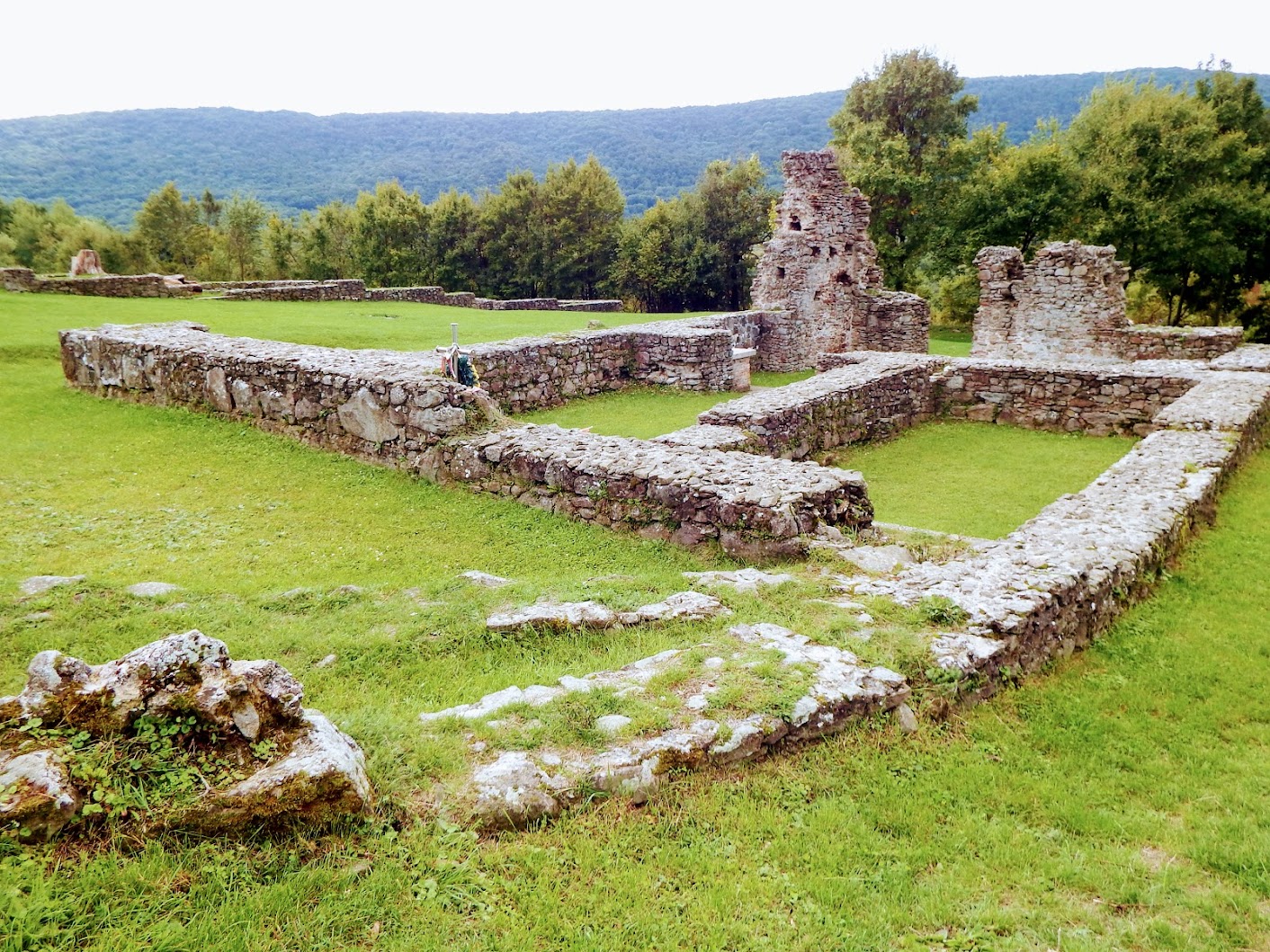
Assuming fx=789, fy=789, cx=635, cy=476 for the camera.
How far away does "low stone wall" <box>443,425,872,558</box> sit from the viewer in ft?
23.9

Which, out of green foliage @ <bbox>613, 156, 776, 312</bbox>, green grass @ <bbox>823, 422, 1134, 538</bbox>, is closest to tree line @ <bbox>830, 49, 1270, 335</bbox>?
green foliage @ <bbox>613, 156, 776, 312</bbox>

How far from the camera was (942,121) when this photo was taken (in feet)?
122

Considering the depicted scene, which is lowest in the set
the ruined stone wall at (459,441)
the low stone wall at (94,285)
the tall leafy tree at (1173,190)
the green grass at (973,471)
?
the green grass at (973,471)

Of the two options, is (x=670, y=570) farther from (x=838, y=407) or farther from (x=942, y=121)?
(x=942, y=121)

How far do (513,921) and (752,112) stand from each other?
508ft

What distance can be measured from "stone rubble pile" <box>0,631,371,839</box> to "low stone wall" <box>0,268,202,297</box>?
86.2ft

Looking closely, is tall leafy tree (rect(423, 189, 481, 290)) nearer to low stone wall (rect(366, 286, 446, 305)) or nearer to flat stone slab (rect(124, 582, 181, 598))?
low stone wall (rect(366, 286, 446, 305))

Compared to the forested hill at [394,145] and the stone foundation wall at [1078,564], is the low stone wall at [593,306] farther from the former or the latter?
the forested hill at [394,145]

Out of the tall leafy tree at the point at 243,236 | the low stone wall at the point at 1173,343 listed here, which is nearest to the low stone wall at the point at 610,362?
the low stone wall at the point at 1173,343

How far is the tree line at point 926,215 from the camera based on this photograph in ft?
102

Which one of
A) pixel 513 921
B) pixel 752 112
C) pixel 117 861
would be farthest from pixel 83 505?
pixel 752 112

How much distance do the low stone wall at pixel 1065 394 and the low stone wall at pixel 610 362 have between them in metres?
5.15

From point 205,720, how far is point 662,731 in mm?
2086

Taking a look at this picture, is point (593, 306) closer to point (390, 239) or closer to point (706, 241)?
point (706, 241)
